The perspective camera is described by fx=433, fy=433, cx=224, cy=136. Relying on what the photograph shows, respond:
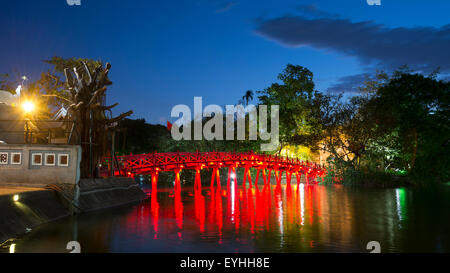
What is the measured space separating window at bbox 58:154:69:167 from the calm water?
2.98m

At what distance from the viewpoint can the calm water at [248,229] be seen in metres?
15.6

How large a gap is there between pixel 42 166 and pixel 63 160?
3.76ft

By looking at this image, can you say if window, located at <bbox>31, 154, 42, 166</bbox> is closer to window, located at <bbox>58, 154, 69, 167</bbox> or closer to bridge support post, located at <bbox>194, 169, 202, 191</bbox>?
window, located at <bbox>58, 154, 69, 167</bbox>

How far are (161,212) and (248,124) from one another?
45.2 meters

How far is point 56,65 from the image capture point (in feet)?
162

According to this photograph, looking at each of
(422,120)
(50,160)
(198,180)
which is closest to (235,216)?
(50,160)

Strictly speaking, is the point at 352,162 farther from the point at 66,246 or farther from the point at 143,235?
the point at 66,246

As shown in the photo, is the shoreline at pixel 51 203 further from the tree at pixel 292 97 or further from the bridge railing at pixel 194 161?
the tree at pixel 292 97

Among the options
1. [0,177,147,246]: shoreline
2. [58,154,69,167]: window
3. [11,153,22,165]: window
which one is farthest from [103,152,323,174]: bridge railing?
[11,153,22,165]: window

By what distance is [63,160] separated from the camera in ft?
74.5

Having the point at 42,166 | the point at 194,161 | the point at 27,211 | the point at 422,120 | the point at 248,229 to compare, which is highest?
the point at 422,120

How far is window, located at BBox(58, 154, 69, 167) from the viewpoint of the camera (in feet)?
74.4

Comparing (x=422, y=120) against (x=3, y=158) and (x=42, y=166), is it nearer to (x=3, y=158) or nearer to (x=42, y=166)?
(x=42, y=166)

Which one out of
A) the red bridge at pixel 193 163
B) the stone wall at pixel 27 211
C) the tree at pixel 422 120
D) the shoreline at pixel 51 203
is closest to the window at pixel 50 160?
the shoreline at pixel 51 203
